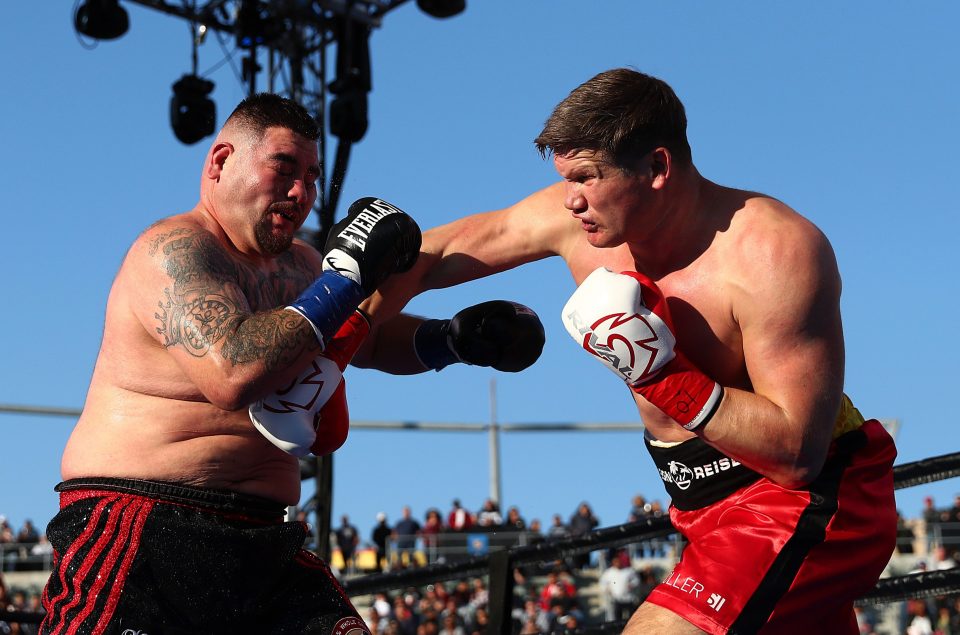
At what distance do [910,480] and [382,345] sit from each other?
1.52m

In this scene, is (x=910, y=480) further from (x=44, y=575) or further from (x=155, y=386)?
(x=44, y=575)

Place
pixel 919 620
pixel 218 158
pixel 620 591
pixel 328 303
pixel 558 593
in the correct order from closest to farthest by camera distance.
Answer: pixel 328 303, pixel 218 158, pixel 919 620, pixel 620 591, pixel 558 593

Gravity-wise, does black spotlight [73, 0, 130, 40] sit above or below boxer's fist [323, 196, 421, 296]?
above

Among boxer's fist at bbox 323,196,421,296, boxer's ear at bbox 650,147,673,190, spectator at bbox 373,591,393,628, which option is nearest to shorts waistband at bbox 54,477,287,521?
boxer's fist at bbox 323,196,421,296

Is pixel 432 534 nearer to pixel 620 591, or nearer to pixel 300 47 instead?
pixel 620 591

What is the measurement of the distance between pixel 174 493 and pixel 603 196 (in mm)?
1189

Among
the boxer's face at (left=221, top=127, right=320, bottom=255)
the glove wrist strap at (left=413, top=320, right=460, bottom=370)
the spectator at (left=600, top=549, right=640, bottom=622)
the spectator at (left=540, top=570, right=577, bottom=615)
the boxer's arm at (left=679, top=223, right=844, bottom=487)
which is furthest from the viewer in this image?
the spectator at (left=540, top=570, right=577, bottom=615)

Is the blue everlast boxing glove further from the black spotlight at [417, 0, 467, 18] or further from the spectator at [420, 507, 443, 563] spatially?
the spectator at [420, 507, 443, 563]

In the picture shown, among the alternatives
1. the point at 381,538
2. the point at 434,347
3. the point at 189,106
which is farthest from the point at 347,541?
the point at 434,347

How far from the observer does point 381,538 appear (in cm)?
1366

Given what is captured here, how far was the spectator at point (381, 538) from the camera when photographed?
1353 centimetres

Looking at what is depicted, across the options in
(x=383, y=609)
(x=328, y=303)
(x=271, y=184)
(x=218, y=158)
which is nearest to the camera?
(x=328, y=303)

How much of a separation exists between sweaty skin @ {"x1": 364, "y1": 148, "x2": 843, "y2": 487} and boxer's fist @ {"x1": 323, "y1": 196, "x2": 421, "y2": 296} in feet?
1.32

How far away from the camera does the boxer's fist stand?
2.57 m
